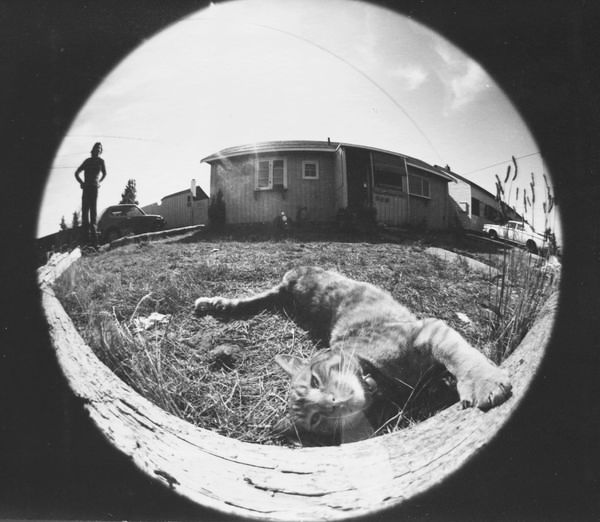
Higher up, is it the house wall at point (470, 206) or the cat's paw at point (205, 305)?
the house wall at point (470, 206)

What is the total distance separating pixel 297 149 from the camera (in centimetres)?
202

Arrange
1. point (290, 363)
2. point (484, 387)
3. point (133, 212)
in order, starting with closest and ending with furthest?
1. point (484, 387)
2. point (290, 363)
3. point (133, 212)

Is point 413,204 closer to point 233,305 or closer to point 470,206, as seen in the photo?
point 470,206

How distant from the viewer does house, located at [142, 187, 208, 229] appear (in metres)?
Answer: 2.08

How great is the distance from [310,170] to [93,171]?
1396mm

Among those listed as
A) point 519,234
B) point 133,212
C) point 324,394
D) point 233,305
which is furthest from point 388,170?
point 133,212

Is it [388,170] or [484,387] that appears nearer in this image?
[484,387]

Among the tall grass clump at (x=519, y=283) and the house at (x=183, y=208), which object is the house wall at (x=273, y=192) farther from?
the tall grass clump at (x=519, y=283)

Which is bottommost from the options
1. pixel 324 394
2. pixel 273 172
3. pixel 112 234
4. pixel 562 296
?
pixel 324 394

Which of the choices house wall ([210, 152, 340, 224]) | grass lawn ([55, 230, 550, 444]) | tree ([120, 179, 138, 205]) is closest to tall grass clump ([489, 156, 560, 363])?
grass lawn ([55, 230, 550, 444])

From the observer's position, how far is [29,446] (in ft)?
7.80

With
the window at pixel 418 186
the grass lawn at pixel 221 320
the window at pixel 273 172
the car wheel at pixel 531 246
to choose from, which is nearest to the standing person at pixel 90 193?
the grass lawn at pixel 221 320

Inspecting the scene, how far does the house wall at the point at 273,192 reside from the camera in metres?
2.04

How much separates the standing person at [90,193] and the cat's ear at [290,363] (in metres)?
1.38
